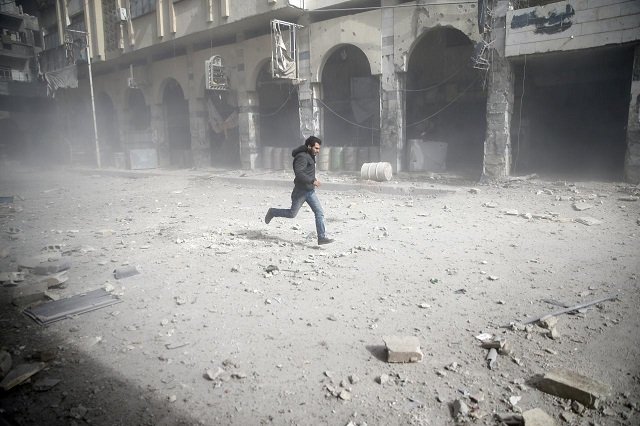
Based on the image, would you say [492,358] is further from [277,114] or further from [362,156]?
[277,114]

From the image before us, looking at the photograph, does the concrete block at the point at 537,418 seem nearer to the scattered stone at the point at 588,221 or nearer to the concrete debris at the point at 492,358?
the concrete debris at the point at 492,358

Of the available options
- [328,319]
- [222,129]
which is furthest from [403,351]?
[222,129]

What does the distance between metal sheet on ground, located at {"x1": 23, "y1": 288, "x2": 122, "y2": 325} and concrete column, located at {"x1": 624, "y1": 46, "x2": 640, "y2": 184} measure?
997 centimetres

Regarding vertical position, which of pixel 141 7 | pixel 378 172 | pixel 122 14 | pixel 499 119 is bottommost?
pixel 378 172

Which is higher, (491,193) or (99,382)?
(491,193)

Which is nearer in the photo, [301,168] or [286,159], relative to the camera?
[301,168]

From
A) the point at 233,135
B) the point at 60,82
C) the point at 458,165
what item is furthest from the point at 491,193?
the point at 60,82

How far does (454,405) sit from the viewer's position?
237 centimetres

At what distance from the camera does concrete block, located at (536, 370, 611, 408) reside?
90.9 inches

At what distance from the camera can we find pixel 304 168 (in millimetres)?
5562

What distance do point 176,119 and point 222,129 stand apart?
464 centimetres

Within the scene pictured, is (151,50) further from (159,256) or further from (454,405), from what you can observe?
(454,405)

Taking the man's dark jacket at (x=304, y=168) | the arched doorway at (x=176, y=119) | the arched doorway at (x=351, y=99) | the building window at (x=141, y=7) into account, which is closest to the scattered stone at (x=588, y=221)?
the man's dark jacket at (x=304, y=168)

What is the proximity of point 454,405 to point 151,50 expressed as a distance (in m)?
19.6
